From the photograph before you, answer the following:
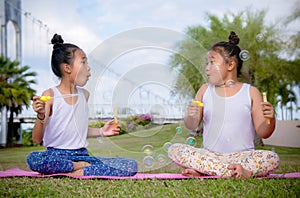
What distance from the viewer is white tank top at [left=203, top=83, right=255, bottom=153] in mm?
3051

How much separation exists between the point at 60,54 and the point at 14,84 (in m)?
11.1

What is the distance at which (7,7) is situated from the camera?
17.3 m

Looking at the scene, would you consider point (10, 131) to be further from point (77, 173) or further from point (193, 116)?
point (193, 116)

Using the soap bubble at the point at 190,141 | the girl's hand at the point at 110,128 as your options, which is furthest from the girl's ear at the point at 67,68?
the soap bubble at the point at 190,141

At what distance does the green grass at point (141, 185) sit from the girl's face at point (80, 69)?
39 centimetres

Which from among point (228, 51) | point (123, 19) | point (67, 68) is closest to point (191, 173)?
point (228, 51)

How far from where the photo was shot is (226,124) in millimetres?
3076

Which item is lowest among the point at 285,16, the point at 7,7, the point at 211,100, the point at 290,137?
the point at 290,137

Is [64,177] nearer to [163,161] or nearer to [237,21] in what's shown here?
[163,161]

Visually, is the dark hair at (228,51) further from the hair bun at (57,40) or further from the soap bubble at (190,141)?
the hair bun at (57,40)

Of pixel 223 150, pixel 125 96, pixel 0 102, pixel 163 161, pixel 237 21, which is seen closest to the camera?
pixel 125 96

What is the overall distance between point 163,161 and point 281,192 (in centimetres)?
91

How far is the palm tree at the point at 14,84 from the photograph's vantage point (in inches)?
539

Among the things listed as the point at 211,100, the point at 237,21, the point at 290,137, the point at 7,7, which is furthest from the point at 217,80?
the point at 7,7
